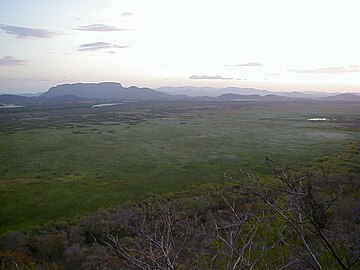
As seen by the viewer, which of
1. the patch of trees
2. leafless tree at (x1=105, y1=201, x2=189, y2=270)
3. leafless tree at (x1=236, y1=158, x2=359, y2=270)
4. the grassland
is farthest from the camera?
the grassland

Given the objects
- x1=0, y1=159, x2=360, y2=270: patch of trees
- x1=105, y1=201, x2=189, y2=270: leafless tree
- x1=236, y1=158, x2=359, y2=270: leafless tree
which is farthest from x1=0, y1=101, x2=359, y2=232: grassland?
x1=236, y1=158, x2=359, y2=270: leafless tree

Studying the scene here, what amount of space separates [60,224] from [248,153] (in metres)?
23.7

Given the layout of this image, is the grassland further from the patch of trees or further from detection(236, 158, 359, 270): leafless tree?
detection(236, 158, 359, 270): leafless tree

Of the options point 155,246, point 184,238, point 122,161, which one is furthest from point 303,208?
point 122,161

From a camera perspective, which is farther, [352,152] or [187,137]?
[187,137]

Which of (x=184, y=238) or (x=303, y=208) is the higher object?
(x=303, y=208)

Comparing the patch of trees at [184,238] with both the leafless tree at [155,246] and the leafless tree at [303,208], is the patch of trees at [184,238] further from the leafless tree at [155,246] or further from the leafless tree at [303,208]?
the leafless tree at [303,208]

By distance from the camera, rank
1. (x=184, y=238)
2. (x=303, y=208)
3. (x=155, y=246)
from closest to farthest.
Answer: (x=303, y=208), (x=155, y=246), (x=184, y=238)

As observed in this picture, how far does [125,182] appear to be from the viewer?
26.5 m

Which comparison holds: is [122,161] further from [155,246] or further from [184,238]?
[155,246]

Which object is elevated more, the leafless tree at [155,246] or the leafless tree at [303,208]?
the leafless tree at [303,208]

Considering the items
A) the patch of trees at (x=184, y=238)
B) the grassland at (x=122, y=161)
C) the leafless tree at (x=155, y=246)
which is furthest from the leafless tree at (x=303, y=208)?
the grassland at (x=122, y=161)

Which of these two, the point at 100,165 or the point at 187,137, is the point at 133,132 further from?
the point at 100,165

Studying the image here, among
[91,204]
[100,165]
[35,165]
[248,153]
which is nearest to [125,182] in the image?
[91,204]
